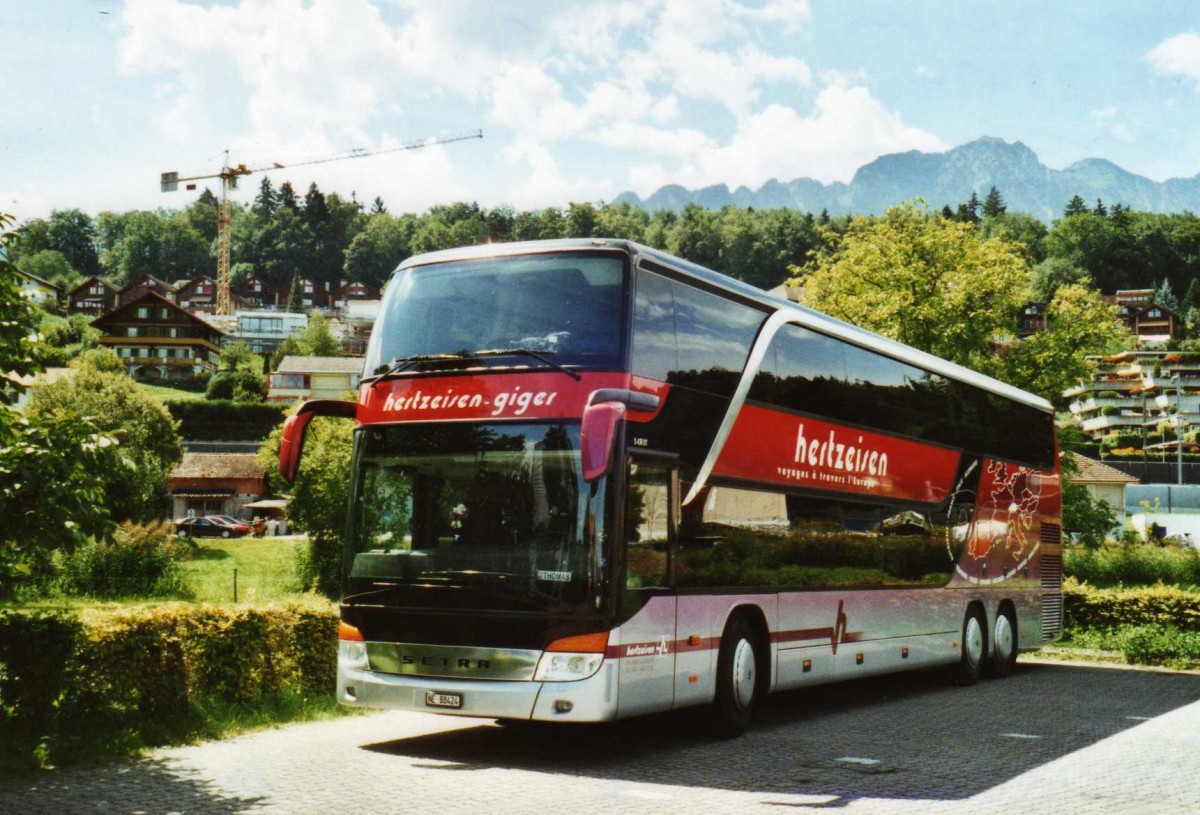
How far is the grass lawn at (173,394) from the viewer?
114250mm

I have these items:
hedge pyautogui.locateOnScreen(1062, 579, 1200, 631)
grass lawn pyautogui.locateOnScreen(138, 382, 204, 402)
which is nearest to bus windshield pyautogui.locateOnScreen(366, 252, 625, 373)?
hedge pyautogui.locateOnScreen(1062, 579, 1200, 631)

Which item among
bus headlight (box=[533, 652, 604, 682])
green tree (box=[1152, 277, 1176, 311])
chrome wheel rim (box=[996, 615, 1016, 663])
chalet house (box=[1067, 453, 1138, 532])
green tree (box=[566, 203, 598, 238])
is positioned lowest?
chrome wheel rim (box=[996, 615, 1016, 663])

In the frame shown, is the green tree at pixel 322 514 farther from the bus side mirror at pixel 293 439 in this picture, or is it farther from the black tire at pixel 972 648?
the bus side mirror at pixel 293 439

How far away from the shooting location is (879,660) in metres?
16.6

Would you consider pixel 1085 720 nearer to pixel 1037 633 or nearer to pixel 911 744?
pixel 911 744

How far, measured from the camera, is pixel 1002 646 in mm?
21109

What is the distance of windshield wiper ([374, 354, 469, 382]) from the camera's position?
1188cm

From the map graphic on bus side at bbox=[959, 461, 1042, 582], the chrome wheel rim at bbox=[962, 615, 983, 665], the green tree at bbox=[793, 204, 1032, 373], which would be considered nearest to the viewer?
the chrome wheel rim at bbox=[962, 615, 983, 665]

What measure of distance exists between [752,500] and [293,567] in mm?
39790

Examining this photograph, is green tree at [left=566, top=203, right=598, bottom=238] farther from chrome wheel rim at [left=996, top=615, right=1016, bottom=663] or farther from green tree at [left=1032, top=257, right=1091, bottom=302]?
chrome wheel rim at [left=996, top=615, right=1016, bottom=663]

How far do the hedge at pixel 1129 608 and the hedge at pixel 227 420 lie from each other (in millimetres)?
93936

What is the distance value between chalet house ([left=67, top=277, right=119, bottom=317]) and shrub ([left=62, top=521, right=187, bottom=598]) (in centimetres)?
15748

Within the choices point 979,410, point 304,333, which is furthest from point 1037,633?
point 304,333

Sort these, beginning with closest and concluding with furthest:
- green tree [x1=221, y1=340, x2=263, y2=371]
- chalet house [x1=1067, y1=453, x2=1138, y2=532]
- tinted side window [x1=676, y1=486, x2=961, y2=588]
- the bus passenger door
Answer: the bus passenger door, tinted side window [x1=676, y1=486, x2=961, y2=588], chalet house [x1=1067, y1=453, x2=1138, y2=532], green tree [x1=221, y1=340, x2=263, y2=371]
